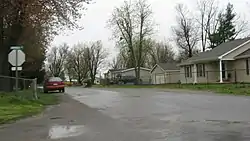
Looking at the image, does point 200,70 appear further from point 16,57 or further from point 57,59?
point 57,59

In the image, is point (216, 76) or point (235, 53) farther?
point (216, 76)

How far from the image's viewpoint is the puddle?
30.7ft

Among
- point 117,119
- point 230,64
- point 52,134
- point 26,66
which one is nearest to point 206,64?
point 230,64

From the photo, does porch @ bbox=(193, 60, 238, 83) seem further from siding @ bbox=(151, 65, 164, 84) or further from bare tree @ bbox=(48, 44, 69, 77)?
bare tree @ bbox=(48, 44, 69, 77)

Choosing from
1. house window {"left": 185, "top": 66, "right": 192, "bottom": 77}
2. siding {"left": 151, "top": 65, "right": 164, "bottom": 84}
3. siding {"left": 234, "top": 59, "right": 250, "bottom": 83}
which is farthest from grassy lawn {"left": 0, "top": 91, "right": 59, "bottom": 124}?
siding {"left": 151, "top": 65, "right": 164, "bottom": 84}

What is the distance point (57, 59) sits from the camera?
420 feet

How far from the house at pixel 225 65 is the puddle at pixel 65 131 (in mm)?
31314

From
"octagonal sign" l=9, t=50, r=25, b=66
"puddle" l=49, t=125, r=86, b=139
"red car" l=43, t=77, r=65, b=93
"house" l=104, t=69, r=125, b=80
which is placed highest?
"house" l=104, t=69, r=125, b=80

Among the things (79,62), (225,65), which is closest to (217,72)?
(225,65)

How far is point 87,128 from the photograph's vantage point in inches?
413

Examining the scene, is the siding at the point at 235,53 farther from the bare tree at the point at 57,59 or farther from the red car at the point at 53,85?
the bare tree at the point at 57,59

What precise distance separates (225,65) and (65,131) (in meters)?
37.1

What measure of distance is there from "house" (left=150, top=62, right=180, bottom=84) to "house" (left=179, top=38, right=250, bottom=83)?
16577mm

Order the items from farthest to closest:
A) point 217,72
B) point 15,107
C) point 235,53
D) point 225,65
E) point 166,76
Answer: point 166,76 → point 217,72 → point 225,65 → point 235,53 → point 15,107
